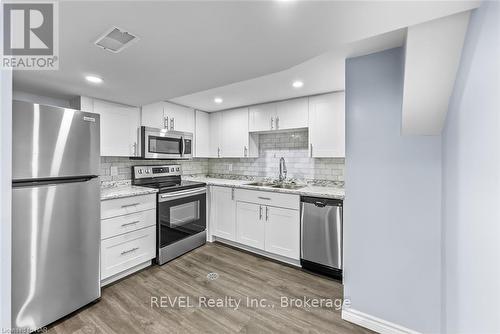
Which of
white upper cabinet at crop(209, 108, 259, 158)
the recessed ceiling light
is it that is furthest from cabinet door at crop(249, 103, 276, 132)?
the recessed ceiling light

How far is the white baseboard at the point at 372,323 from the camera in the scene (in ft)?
5.27

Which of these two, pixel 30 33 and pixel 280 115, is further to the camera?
pixel 280 115

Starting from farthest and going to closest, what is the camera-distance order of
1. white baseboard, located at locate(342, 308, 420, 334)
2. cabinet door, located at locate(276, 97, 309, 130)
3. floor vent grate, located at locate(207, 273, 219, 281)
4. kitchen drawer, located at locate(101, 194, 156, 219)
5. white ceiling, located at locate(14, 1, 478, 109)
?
1. cabinet door, located at locate(276, 97, 309, 130)
2. floor vent grate, located at locate(207, 273, 219, 281)
3. kitchen drawer, located at locate(101, 194, 156, 219)
4. white baseboard, located at locate(342, 308, 420, 334)
5. white ceiling, located at locate(14, 1, 478, 109)

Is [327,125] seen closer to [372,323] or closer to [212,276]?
[372,323]

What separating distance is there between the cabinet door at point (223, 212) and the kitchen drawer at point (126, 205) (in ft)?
3.14

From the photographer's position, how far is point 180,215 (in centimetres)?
293

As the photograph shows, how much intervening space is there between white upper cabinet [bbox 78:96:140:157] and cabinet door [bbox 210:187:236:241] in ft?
4.24

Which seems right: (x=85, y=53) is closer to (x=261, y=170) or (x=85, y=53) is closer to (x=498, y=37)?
(x=498, y=37)

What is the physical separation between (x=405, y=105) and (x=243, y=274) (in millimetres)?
2257

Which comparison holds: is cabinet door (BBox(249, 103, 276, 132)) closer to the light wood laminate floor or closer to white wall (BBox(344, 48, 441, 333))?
white wall (BBox(344, 48, 441, 333))

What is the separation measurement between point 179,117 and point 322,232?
265 cm

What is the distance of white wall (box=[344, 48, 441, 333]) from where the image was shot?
151 cm

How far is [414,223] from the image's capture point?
1.55m

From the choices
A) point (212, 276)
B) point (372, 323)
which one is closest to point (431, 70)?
point (372, 323)
